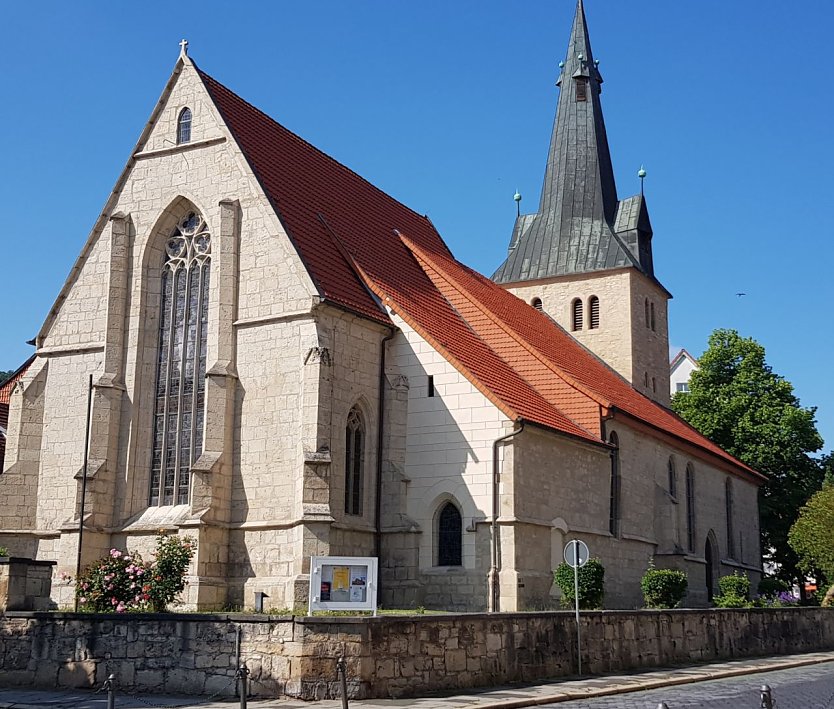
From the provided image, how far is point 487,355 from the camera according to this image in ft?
89.1

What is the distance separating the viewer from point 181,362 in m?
24.4

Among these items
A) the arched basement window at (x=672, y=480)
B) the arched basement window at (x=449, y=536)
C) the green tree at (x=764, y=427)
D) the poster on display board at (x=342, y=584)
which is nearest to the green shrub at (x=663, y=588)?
the arched basement window at (x=449, y=536)

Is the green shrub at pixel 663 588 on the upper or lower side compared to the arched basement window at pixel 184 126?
lower

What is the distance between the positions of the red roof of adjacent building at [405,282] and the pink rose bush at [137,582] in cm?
646

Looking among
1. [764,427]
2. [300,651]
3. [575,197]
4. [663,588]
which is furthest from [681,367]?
[300,651]

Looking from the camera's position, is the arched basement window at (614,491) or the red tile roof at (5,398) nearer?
the arched basement window at (614,491)

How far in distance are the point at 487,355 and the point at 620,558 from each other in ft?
22.3

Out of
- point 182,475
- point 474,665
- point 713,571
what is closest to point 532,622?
point 474,665

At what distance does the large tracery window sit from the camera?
23656mm

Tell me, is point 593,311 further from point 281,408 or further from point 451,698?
point 451,698

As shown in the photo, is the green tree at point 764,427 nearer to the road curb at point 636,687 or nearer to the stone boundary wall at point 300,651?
the road curb at point 636,687

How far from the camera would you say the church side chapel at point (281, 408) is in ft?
72.9

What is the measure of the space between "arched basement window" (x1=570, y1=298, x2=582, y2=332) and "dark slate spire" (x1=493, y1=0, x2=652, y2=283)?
133cm

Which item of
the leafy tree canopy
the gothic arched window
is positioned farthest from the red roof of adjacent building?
the leafy tree canopy
